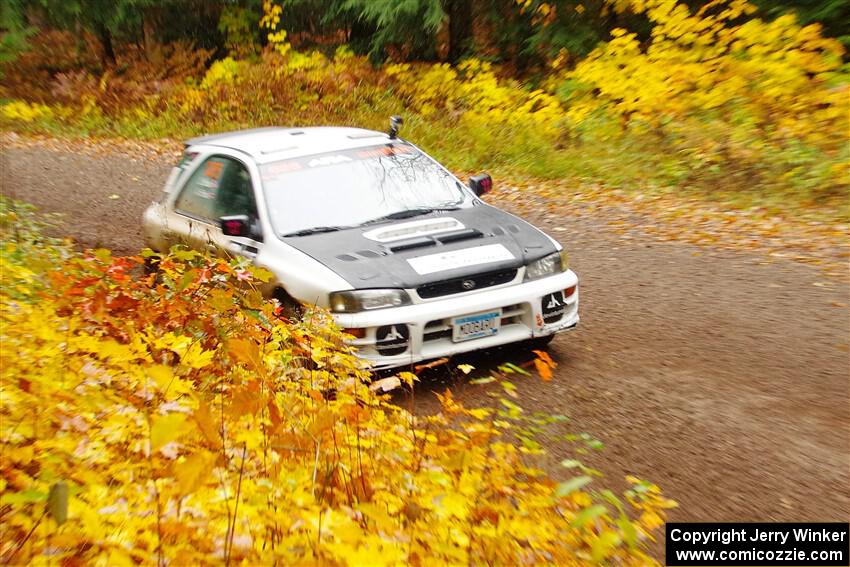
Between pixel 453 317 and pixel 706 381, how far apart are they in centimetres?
189

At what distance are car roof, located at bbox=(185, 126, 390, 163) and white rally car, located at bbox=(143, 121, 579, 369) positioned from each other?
0.06ft

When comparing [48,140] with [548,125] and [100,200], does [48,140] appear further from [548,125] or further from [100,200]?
[548,125]

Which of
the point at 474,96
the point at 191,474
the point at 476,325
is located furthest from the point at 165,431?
the point at 474,96

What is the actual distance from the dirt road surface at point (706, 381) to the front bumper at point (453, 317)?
34cm

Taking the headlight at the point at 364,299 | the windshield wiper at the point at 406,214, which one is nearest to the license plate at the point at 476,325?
the headlight at the point at 364,299

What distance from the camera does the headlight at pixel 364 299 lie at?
4953 millimetres

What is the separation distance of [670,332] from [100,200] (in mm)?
10311

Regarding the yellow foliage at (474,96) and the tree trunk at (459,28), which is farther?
the tree trunk at (459,28)

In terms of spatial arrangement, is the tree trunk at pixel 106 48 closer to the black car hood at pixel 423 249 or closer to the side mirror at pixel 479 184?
the side mirror at pixel 479 184

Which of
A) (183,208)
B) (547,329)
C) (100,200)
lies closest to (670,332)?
(547,329)

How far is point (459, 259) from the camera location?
5.27 meters

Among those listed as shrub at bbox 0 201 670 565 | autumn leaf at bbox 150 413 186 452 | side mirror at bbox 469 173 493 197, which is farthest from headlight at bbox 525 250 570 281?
autumn leaf at bbox 150 413 186 452

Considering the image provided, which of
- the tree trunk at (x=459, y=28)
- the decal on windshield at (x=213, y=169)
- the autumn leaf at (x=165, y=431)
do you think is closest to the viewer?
the autumn leaf at (x=165, y=431)

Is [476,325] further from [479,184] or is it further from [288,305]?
[479,184]
